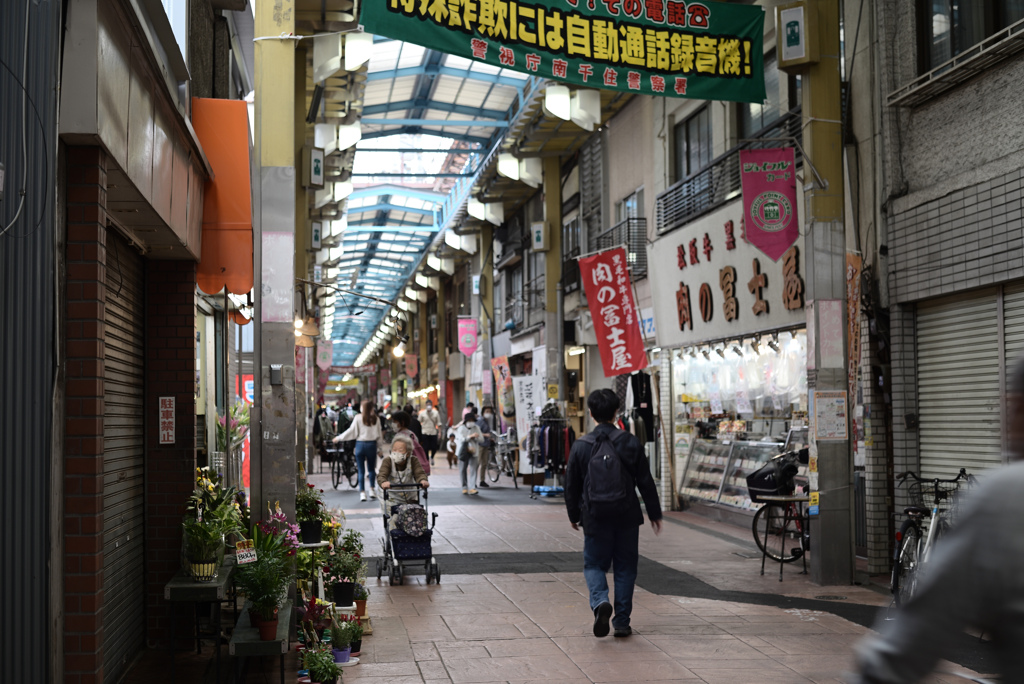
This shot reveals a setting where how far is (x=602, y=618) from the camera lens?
771 centimetres

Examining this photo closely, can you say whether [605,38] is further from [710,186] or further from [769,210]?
[710,186]

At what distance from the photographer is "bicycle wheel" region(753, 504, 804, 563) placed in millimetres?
10982

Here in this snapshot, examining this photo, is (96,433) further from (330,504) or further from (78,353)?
(330,504)

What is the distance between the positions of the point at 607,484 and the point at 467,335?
2395cm

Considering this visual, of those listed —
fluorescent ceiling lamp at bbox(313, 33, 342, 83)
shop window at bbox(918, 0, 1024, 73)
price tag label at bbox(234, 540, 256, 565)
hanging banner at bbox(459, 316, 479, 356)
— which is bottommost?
price tag label at bbox(234, 540, 256, 565)

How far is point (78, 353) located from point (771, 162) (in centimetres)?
832

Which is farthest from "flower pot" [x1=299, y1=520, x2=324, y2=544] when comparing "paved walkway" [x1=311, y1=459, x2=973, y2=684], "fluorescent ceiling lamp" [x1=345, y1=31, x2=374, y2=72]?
"fluorescent ceiling lamp" [x1=345, y1=31, x2=374, y2=72]

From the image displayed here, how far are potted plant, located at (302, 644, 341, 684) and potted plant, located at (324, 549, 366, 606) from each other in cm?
150

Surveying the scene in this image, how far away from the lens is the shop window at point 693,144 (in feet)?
53.1

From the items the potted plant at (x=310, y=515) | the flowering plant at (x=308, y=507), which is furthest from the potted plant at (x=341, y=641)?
the flowering plant at (x=308, y=507)

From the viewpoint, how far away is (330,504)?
1883 cm

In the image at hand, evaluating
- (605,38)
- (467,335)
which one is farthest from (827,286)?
(467,335)

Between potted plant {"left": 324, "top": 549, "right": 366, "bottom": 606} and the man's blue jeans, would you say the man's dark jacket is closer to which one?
the man's blue jeans

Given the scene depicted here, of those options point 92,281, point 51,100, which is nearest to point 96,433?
point 92,281
